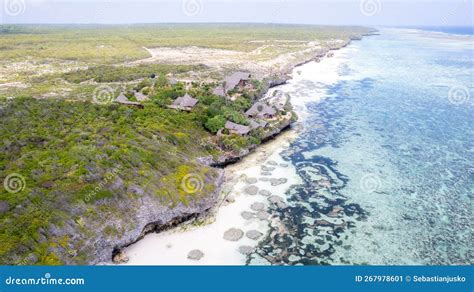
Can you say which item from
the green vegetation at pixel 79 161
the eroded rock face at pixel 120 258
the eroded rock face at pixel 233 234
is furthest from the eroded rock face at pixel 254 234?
the eroded rock face at pixel 120 258

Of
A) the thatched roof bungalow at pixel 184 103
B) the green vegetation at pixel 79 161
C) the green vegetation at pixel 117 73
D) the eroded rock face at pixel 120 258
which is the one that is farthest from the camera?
the green vegetation at pixel 117 73

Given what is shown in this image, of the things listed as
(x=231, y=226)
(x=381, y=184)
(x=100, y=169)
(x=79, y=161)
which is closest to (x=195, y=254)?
(x=231, y=226)

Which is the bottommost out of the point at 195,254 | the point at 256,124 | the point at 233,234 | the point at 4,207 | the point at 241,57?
the point at 195,254

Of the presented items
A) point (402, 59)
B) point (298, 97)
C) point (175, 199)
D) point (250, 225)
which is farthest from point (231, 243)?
point (402, 59)

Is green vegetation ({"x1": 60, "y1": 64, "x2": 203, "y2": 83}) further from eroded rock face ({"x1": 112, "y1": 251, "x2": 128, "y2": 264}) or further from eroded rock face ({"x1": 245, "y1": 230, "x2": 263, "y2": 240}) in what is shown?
eroded rock face ({"x1": 245, "y1": 230, "x2": 263, "y2": 240})

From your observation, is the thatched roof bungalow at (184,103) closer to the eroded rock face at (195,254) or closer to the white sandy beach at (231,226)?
the white sandy beach at (231,226)

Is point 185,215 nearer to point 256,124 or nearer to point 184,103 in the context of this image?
point 256,124

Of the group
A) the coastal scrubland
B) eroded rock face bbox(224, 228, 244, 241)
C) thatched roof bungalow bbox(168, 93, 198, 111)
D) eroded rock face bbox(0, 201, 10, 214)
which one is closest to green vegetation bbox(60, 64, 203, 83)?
the coastal scrubland
